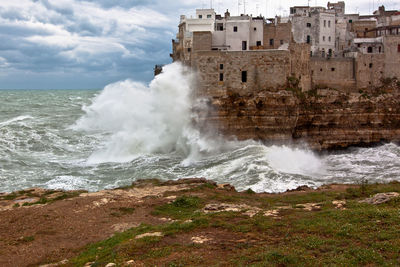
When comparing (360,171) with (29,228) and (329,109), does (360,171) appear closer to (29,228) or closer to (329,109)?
(329,109)

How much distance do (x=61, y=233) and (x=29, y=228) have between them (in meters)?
1.37

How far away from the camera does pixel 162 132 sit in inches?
1298

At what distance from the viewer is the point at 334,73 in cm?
3472

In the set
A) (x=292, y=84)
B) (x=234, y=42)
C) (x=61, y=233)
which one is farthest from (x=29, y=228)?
(x=234, y=42)

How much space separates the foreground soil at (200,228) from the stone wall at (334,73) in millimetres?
17939

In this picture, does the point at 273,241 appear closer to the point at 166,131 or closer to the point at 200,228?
the point at 200,228

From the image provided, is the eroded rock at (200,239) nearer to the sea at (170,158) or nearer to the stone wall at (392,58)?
the sea at (170,158)

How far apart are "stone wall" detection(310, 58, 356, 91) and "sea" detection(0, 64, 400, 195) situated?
6349 mm

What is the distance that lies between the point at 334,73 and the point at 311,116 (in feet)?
19.0

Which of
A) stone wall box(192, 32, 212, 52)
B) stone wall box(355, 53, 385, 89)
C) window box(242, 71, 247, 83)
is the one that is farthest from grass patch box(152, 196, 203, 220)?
stone wall box(355, 53, 385, 89)

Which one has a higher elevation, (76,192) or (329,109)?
(329,109)

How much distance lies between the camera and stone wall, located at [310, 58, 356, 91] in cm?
3422

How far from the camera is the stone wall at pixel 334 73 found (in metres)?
34.2

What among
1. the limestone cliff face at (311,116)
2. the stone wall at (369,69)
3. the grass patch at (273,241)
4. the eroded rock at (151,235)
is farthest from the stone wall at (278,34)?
the eroded rock at (151,235)
